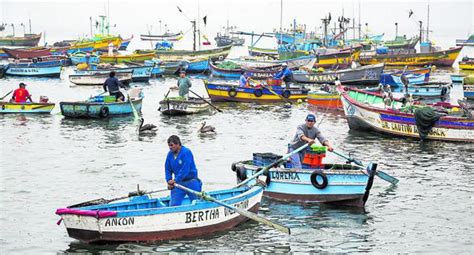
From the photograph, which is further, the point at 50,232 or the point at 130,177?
the point at 130,177

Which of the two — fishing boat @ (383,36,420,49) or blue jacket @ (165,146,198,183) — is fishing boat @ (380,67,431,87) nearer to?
fishing boat @ (383,36,420,49)

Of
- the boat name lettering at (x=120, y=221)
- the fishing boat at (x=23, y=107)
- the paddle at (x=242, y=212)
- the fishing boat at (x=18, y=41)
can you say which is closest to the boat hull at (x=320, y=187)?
the paddle at (x=242, y=212)

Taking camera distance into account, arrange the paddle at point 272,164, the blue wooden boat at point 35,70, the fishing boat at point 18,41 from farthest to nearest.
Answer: the fishing boat at point 18,41, the blue wooden boat at point 35,70, the paddle at point 272,164

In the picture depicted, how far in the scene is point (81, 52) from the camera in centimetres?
8506

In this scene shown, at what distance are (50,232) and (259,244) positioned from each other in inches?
181

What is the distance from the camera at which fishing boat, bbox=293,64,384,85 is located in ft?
171

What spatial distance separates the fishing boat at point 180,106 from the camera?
35.9m

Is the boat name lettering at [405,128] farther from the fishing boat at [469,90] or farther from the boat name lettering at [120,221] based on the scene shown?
the boat name lettering at [120,221]

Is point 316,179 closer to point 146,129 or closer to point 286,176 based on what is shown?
point 286,176

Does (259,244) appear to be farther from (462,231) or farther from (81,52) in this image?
(81,52)

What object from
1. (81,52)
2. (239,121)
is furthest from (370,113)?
(81,52)

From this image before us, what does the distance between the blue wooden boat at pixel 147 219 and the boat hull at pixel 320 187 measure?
2146mm

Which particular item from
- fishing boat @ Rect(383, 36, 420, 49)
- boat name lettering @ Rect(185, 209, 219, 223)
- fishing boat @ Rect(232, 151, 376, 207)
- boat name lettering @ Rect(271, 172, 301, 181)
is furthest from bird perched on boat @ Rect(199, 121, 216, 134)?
fishing boat @ Rect(383, 36, 420, 49)

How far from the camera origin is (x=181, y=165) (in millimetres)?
14852
